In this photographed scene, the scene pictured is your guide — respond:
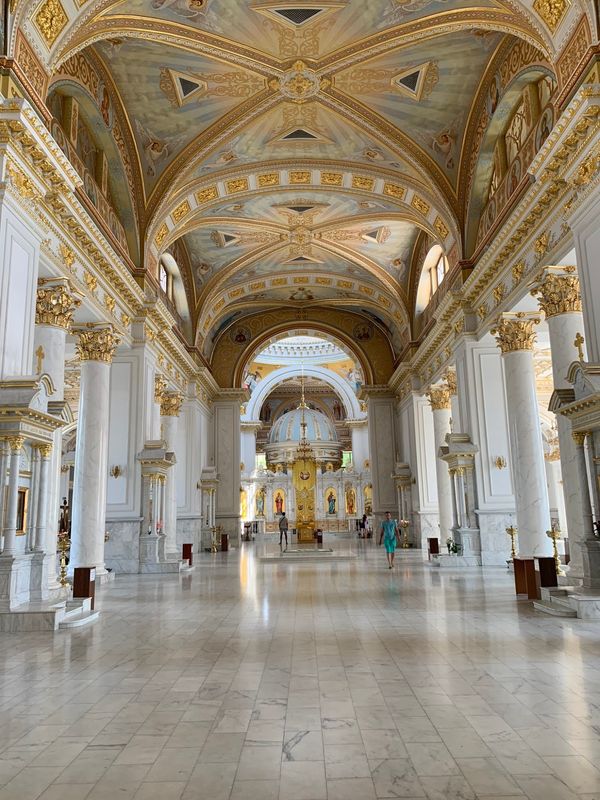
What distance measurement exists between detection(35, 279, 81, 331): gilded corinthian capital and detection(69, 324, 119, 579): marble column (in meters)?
2.57

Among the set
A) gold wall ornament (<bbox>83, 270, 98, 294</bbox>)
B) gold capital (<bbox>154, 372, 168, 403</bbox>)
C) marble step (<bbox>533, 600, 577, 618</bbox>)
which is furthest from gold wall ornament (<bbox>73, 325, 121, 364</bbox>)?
marble step (<bbox>533, 600, 577, 618</bbox>)

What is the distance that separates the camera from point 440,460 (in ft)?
60.3

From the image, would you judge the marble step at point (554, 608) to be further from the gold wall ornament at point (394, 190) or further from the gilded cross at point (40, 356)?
the gold wall ornament at point (394, 190)

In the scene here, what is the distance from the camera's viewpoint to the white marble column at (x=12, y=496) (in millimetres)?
7871

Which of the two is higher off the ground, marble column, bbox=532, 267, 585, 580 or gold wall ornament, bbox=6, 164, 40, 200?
gold wall ornament, bbox=6, 164, 40, 200

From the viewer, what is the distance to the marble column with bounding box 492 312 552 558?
12.3m

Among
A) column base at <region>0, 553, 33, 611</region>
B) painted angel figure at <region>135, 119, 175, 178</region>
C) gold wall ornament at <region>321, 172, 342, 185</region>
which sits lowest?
column base at <region>0, 553, 33, 611</region>

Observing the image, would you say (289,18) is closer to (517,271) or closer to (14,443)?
(517,271)

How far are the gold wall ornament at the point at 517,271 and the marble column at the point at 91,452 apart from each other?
344 inches

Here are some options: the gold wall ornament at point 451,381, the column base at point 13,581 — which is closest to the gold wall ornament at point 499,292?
the gold wall ornament at point 451,381

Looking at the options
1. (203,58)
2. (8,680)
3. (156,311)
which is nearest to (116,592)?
(8,680)

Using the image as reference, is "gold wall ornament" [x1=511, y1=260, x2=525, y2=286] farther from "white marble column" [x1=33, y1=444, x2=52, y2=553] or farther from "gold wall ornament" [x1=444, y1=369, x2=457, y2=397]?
"white marble column" [x1=33, y1=444, x2=52, y2=553]

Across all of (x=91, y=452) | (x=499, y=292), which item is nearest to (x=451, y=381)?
(x=499, y=292)

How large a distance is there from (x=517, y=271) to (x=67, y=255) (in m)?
8.82
